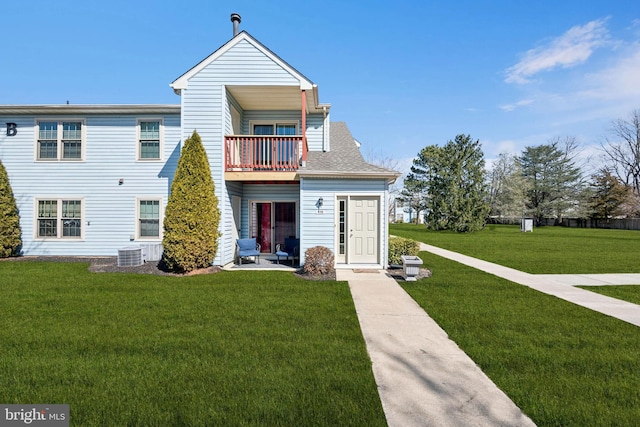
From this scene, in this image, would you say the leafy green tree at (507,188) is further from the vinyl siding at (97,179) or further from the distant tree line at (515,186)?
the vinyl siding at (97,179)

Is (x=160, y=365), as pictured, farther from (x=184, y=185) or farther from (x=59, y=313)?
(x=184, y=185)

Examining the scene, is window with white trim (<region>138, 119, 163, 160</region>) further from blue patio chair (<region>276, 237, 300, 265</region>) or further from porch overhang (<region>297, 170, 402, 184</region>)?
porch overhang (<region>297, 170, 402, 184</region>)

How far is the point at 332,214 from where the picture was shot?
10.1 meters

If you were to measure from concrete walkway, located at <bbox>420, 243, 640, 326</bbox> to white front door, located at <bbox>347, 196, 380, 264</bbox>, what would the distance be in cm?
407

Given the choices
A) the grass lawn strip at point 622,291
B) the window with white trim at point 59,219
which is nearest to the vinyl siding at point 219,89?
the window with white trim at point 59,219

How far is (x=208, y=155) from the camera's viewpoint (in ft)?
33.9

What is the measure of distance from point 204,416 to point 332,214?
7711 mm

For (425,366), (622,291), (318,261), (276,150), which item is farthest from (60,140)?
(622,291)

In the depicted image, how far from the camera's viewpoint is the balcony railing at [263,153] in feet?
34.4

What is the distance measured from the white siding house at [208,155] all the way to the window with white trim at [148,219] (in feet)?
0.13

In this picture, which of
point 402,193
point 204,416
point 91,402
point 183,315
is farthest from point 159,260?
point 402,193

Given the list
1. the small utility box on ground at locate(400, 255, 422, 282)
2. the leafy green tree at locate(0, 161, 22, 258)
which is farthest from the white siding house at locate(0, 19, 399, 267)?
the small utility box on ground at locate(400, 255, 422, 282)

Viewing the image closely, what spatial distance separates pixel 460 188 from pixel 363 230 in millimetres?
23685

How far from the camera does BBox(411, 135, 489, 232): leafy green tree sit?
29469mm
